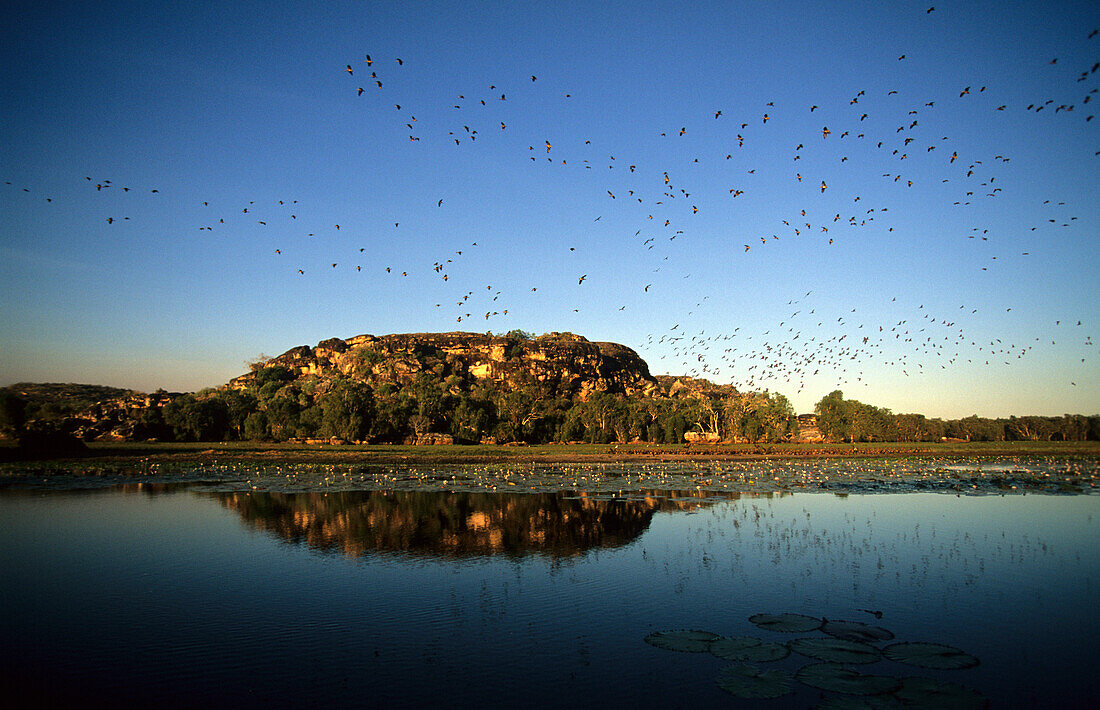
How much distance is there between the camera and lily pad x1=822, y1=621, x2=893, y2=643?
11180mm

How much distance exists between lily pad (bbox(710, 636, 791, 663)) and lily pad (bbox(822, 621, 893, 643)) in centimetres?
141

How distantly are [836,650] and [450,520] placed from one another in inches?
660

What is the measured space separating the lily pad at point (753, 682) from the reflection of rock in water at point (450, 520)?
888 cm

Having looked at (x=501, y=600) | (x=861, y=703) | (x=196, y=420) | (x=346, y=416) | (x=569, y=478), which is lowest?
(x=501, y=600)

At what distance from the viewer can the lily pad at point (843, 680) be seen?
888 cm

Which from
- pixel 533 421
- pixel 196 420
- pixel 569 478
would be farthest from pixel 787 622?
pixel 196 420

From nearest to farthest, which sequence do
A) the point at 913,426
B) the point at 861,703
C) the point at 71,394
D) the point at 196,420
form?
the point at 861,703
the point at 196,420
the point at 913,426
the point at 71,394

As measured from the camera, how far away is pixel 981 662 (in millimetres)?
10258

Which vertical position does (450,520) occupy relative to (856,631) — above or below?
below

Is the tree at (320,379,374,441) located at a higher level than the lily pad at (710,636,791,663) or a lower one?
higher

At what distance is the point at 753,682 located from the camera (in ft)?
30.5

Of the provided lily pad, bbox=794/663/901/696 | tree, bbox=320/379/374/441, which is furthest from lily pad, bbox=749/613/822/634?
tree, bbox=320/379/374/441

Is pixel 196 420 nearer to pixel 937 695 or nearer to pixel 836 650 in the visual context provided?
pixel 836 650

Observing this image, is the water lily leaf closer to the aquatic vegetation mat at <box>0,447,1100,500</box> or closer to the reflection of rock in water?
the reflection of rock in water
